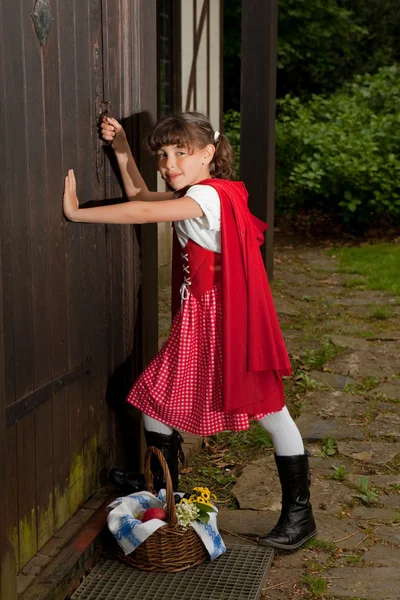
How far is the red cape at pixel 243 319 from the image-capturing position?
305cm

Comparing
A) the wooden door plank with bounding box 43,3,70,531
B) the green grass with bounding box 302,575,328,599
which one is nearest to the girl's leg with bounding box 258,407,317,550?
the green grass with bounding box 302,575,328,599

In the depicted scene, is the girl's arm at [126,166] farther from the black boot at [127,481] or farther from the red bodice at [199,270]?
the black boot at [127,481]

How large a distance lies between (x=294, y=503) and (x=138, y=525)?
24.8 inches

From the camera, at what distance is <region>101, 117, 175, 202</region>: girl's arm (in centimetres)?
318

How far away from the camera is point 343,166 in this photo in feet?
35.9

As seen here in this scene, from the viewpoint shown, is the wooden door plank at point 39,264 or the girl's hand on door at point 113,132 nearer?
the wooden door plank at point 39,264

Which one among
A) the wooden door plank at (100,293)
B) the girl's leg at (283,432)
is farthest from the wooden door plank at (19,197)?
the girl's leg at (283,432)

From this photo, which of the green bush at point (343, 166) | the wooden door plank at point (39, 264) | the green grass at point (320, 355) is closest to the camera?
the wooden door plank at point (39, 264)

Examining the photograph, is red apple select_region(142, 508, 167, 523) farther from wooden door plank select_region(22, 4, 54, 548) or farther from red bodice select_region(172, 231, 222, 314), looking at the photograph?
red bodice select_region(172, 231, 222, 314)

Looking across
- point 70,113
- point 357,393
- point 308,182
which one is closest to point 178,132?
point 70,113

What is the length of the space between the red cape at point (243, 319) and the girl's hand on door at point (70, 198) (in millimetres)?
→ 462

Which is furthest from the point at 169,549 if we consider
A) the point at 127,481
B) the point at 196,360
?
the point at 196,360

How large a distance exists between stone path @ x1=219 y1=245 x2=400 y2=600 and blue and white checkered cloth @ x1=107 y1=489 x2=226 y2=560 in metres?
0.23

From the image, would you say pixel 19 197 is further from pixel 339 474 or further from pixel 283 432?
pixel 339 474
